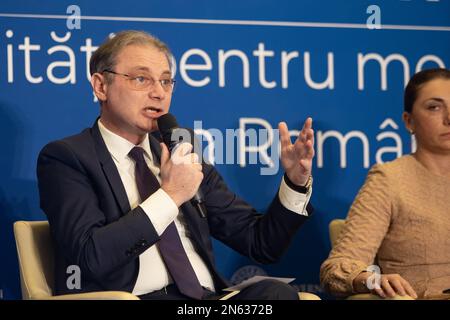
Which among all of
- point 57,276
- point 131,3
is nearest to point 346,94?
point 131,3

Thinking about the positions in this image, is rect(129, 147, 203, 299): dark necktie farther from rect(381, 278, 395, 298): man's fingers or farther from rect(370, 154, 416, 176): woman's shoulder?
rect(370, 154, 416, 176): woman's shoulder

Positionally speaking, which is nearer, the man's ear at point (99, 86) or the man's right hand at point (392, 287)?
the man's right hand at point (392, 287)

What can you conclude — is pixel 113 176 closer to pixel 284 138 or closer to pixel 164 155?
pixel 164 155

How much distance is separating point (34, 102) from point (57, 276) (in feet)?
3.16

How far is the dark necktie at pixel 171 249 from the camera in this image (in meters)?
3.02

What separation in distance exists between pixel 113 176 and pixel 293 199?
25.7 inches

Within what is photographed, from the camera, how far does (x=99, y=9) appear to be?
12.9 ft

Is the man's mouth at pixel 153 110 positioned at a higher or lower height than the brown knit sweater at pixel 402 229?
higher

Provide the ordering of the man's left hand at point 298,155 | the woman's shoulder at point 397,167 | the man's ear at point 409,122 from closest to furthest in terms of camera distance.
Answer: the man's left hand at point 298,155
the woman's shoulder at point 397,167
the man's ear at point 409,122

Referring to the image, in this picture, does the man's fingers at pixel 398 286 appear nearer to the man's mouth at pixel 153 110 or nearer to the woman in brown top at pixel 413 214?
the woman in brown top at pixel 413 214

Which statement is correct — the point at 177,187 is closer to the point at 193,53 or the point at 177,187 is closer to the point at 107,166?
the point at 107,166

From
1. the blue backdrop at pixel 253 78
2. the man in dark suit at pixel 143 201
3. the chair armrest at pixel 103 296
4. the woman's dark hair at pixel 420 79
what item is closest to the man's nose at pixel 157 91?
the man in dark suit at pixel 143 201

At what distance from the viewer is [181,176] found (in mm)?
2965

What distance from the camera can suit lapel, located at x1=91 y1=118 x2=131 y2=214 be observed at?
10.1 feet
